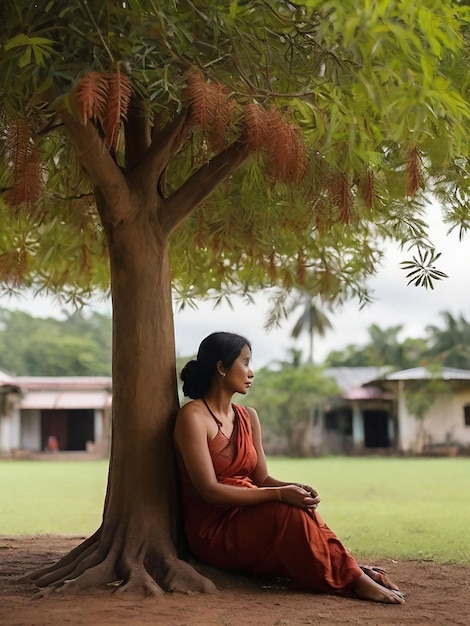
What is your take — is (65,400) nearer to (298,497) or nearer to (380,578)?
(380,578)

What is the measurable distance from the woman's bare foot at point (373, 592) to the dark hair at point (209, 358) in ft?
4.20

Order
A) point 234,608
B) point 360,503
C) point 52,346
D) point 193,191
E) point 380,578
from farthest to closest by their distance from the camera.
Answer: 1. point 52,346
2. point 360,503
3. point 193,191
4. point 380,578
5. point 234,608

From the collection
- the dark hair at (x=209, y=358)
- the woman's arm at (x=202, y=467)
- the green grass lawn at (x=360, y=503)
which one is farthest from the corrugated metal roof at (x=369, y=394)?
Result: the woman's arm at (x=202, y=467)

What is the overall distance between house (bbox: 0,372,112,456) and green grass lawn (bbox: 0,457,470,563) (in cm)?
478

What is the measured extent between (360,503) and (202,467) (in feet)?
27.3

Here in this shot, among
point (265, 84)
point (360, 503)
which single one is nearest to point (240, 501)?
point (265, 84)

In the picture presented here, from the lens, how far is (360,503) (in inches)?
474

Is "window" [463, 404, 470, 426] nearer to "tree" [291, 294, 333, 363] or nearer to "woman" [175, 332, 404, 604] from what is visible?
"tree" [291, 294, 333, 363]

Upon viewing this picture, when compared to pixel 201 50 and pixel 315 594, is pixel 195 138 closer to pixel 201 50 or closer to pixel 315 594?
pixel 201 50

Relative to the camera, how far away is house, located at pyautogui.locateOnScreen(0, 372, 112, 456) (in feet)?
87.9

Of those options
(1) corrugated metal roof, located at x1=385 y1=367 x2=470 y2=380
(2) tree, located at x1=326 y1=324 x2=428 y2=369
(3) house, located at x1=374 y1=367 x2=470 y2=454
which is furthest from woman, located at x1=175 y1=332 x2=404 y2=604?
(2) tree, located at x1=326 y1=324 x2=428 y2=369

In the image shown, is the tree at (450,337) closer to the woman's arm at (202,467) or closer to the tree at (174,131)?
the tree at (174,131)

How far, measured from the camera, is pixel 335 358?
3778 cm

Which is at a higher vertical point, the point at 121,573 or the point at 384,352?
the point at 384,352
